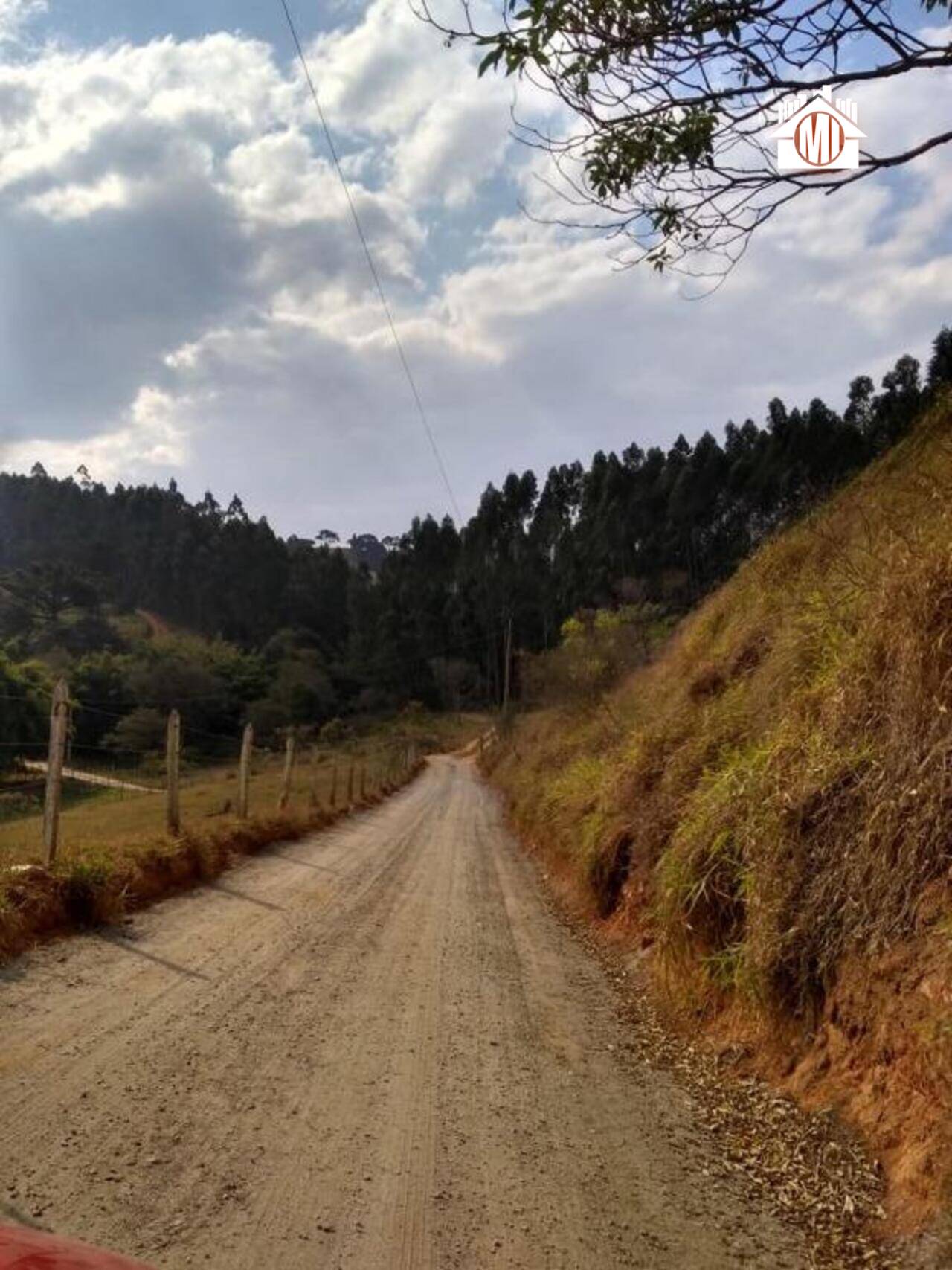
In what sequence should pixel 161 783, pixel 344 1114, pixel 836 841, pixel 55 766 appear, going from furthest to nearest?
pixel 161 783
pixel 55 766
pixel 836 841
pixel 344 1114

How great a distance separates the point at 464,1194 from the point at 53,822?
19.2ft

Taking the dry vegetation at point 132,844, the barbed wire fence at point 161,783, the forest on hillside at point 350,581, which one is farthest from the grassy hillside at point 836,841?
the forest on hillside at point 350,581

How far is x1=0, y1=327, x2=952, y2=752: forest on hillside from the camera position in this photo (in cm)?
4431

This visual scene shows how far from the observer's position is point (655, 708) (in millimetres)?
13430

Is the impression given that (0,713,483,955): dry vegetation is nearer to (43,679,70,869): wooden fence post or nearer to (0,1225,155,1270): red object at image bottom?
(43,679,70,869): wooden fence post

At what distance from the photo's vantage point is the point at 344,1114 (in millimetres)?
4133

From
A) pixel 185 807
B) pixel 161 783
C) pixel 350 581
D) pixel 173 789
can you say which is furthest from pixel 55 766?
pixel 350 581

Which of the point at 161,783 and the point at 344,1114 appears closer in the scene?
the point at 344,1114

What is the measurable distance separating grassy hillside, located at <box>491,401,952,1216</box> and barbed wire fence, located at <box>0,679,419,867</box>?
5.02 m

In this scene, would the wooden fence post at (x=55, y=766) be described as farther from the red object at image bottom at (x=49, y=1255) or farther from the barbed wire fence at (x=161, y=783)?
the red object at image bottom at (x=49, y=1255)

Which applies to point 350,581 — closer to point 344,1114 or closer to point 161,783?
point 161,783

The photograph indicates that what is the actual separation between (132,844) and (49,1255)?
346 inches

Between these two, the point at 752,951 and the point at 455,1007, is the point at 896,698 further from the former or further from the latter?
the point at 455,1007

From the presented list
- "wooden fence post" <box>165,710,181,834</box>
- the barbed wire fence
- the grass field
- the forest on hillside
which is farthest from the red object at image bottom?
the forest on hillside
